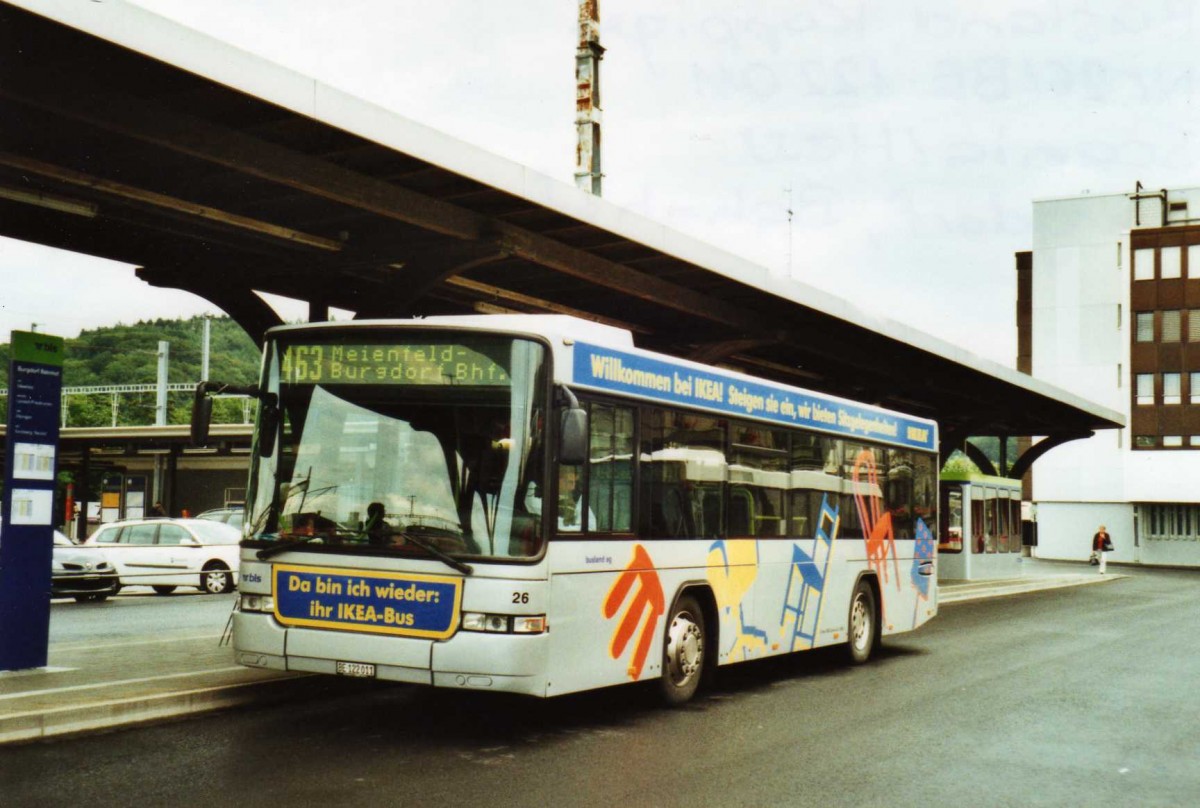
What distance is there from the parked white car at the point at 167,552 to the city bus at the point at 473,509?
16.8 metres

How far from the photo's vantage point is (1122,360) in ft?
230

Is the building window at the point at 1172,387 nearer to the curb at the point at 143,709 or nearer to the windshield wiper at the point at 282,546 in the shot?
the curb at the point at 143,709

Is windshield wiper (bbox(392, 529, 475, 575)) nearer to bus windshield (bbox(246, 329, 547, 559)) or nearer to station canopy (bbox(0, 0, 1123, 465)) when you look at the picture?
bus windshield (bbox(246, 329, 547, 559))

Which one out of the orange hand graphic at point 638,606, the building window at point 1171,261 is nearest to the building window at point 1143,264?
the building window at point 1171,261

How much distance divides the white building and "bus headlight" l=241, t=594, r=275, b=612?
2452 inches

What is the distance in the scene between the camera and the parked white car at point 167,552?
2503cm

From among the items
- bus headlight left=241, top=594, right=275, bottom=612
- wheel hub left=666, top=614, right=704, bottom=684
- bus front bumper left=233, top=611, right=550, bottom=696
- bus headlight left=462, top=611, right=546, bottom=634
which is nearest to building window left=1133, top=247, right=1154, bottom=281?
wheel hub left=666, top=614, right=704, bottom=684

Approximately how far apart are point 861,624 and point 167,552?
15.5 meters

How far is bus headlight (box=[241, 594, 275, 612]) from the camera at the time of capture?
9125 mm

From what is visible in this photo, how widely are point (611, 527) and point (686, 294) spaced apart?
30.7 ft

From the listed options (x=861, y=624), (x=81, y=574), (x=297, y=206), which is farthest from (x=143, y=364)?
(x=861, y=624)

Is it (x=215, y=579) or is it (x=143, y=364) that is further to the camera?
(x=143, y=364)

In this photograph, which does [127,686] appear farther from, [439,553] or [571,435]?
[571,435]

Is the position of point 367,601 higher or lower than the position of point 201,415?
lower
